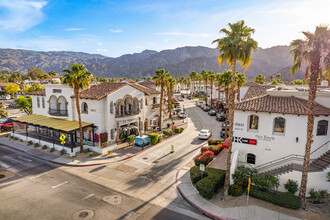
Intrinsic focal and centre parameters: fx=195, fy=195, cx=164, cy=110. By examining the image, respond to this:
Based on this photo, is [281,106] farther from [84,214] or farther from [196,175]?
[84,214]

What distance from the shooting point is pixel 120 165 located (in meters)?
22.2

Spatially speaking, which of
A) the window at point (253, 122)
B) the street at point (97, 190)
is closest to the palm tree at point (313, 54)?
the window at point (253, 122)

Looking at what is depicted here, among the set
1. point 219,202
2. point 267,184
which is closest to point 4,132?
point 219,202

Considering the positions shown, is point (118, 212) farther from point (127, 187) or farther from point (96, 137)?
point (96, 137)

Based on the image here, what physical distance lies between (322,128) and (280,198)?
7603 millimetres

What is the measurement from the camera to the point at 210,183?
16.0 metres

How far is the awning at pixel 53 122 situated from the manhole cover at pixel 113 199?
1321cm

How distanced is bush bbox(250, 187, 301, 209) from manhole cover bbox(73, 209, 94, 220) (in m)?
12.4

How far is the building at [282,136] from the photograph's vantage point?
16.1m

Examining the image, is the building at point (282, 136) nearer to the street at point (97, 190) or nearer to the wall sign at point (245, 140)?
the wall sign at point (245, 140)

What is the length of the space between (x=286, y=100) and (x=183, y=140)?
16880mm

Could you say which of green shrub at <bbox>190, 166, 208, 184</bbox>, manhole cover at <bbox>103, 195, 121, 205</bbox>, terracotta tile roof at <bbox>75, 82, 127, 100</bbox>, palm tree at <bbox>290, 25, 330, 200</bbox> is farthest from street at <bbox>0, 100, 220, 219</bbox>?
palm tree at <bbox>290, 25, 330, 200</bbox>

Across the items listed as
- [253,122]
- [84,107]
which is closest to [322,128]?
[253,122]

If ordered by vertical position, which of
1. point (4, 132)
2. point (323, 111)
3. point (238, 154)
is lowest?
point (4, 132)
